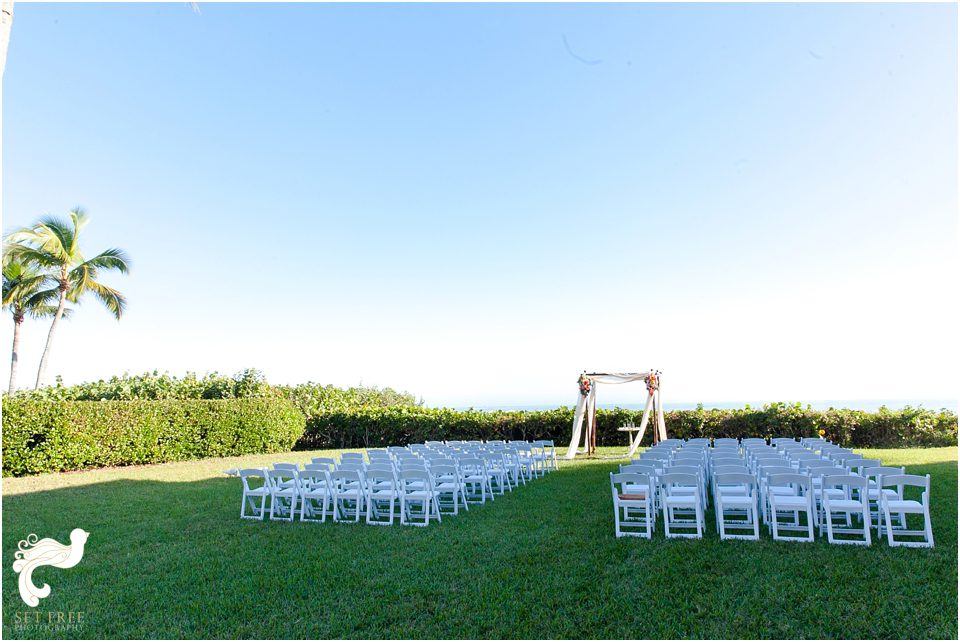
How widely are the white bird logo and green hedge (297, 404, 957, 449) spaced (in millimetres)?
15111

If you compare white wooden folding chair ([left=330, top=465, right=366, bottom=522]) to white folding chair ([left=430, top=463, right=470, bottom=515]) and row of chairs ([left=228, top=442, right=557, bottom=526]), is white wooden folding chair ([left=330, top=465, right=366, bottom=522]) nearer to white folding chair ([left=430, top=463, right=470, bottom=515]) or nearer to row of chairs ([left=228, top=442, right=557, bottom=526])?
row of chairs ([left=228, top=442, right=557, bottom=526])

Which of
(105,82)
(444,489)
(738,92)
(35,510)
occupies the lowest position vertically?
(35,510)

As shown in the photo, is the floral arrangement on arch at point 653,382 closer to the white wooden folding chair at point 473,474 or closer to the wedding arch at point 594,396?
the wedding arch at point 594,396

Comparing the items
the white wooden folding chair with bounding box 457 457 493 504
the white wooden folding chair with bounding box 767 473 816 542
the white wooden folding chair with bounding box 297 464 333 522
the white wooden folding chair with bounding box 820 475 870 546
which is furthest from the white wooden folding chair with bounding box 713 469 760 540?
the white wooden folding chair with bounding box 297 464 333 522

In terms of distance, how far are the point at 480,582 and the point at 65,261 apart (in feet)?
80.2

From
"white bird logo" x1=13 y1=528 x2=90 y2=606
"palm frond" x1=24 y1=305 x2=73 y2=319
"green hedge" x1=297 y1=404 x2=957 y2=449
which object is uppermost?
"palm frond" x1=24 y1=305 x2=73 y2=319

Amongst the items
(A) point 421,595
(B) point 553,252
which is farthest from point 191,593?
(B) point 553,252

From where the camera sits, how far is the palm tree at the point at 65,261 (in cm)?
2245

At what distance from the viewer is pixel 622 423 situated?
21.1 metres

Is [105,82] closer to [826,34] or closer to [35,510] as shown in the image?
[35,510]

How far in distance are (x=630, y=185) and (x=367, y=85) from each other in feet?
28.1

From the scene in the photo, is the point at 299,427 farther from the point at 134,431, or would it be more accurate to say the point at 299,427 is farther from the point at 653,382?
the point at 653,382

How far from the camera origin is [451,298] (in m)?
32.3

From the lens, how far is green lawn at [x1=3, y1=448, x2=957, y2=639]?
13.5 ft
